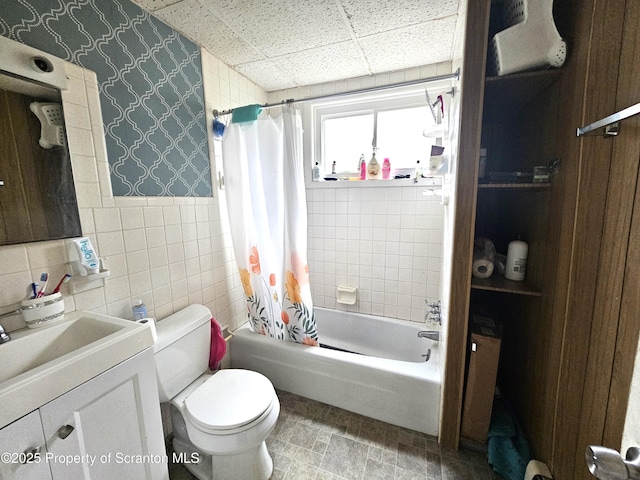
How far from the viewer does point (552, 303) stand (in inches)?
40.5

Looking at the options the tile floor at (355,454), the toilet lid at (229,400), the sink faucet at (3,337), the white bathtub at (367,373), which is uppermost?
the sink faucet at (3,337)

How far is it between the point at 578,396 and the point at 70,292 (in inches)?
74.5

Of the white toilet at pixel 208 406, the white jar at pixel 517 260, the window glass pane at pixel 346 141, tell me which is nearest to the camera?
the white toilet at pixel 208 406

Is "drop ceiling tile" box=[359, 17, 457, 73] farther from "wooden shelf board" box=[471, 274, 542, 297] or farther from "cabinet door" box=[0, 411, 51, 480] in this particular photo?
"cabinet door" box=[0, 411, 51, 480]

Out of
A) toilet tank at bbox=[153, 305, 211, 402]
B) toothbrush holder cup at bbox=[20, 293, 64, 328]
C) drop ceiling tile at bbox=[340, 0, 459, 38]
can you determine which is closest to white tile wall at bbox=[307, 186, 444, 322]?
drop ceiling tile at bbox=[340, 0, 459, 38]

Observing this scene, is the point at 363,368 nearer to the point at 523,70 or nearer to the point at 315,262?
the point at 315,262

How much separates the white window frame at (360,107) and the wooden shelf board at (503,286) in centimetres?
94

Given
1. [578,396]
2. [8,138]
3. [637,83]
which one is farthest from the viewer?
[8,138]

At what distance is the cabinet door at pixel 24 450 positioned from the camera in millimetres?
623

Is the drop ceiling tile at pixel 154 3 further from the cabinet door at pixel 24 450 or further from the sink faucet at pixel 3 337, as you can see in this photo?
the cabinet door at pixel 24 450

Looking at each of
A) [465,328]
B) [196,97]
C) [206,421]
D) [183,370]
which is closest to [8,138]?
[196,97]

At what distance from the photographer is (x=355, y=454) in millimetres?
1372

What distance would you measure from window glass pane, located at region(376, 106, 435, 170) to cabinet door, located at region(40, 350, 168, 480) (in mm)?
2085

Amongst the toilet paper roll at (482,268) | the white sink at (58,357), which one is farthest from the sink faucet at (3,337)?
the toilet paper roll at (482,268)
